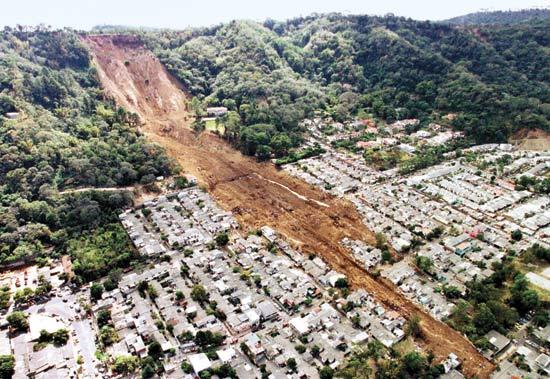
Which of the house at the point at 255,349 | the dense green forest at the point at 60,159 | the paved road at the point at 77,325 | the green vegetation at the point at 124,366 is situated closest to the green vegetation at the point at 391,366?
the house at the point at 255,349

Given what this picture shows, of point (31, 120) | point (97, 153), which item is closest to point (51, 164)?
point (97, 153)

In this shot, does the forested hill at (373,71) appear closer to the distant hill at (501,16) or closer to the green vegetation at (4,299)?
the green vegetation at (4,299)

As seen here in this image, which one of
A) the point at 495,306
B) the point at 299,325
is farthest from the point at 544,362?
the point at 299,325

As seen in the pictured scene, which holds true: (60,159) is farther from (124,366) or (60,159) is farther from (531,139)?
(531,139)

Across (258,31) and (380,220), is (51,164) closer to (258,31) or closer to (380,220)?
(380,220)

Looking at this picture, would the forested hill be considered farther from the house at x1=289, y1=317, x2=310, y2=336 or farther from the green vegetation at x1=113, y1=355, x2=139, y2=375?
the green vegetation at x1=113, y1=355, x2=139, y2=375
